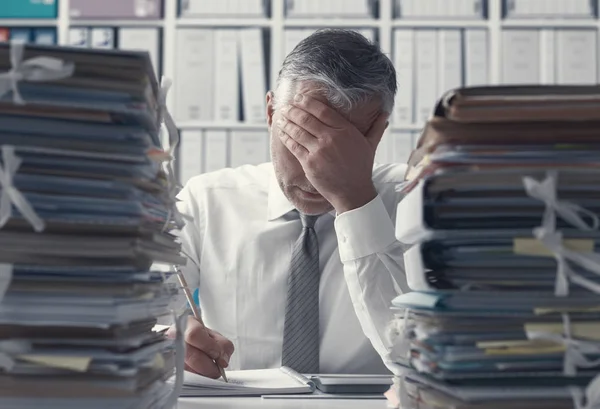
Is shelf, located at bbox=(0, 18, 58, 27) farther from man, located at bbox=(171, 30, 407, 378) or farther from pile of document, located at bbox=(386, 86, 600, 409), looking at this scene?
pile of document, located at bbox=(386, 86, 600, 409)

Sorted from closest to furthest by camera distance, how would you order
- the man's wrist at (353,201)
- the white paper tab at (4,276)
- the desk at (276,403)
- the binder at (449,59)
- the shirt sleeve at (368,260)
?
1. the white paper tab at (4,276)
2. the desk at (276,403)
3. the shirt sleeve at (368,260)
4. the man's wrist at (353,201)
5. the binder at (449,59)

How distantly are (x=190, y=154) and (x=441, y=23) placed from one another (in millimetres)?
1022

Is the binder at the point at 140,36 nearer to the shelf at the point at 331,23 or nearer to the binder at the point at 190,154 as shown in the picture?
the binder at the point at 190,154

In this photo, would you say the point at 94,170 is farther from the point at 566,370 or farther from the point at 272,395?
the point at 272,395

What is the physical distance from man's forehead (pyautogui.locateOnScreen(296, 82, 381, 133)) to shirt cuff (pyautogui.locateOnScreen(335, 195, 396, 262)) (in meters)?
0.19

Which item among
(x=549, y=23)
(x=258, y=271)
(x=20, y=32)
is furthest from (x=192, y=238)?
(x=549, y=23)

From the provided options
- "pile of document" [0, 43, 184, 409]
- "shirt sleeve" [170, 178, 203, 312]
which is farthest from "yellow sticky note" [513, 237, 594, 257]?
"shirt sleeve" [170, 178, 203, 312]

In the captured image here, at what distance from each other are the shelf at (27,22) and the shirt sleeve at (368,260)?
1.99 m

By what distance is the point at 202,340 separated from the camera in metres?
1.19

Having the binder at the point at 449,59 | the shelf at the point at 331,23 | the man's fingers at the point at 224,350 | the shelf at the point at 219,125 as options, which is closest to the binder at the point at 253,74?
the shelf at the point at 219,125

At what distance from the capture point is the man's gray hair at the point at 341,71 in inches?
58.8

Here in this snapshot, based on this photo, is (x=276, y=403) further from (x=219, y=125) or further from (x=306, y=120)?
(x=219, y=125)

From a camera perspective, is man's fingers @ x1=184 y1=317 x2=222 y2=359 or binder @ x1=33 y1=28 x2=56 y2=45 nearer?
man's fingers @ x1=184 y1=317 x2=222 y2=359

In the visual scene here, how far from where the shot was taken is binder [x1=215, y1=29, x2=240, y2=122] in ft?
9.34
